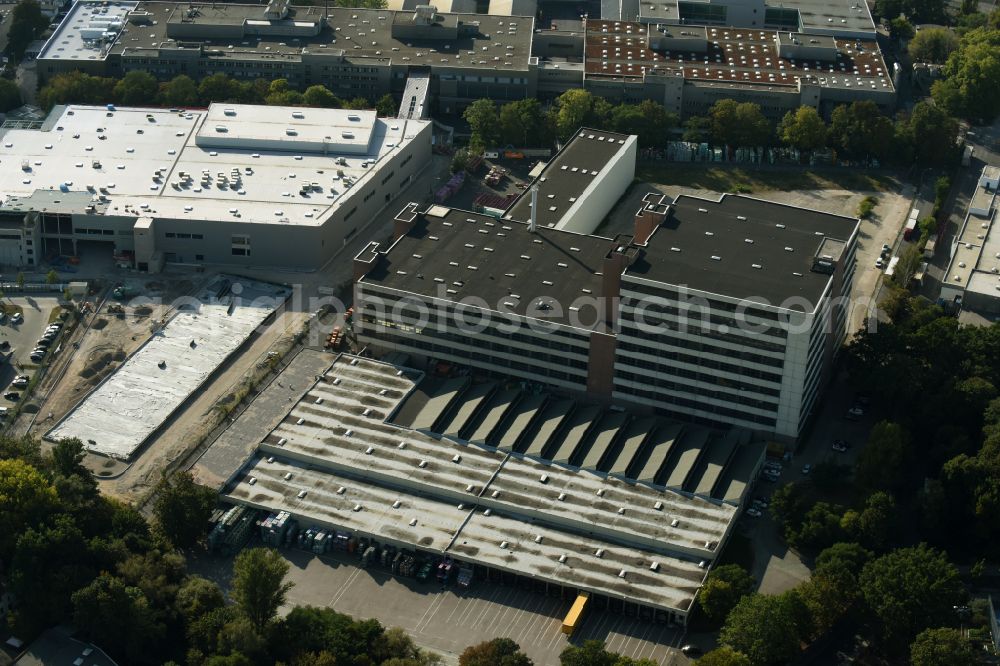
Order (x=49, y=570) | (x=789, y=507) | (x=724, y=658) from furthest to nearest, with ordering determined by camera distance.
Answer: (x=789, y=507) < (x=49, y=570) < (x=724, y=658)

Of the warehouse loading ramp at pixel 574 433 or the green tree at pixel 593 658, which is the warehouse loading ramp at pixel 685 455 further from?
the green tree at pixel 593 658

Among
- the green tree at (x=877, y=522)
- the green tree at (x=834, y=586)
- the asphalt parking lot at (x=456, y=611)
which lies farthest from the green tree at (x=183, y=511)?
the green tree at (x=877, y=522)

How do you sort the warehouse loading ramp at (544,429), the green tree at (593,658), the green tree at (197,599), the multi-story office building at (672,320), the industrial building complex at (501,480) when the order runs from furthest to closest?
the warehouse loading ramp at (544,429) < the multi-story office building at (672,320) < the industrial building complex at (501,480) < the green tree at (197,599) < the green tree at (593,658)

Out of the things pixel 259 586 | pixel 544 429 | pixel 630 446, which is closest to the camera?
pixel 259 586

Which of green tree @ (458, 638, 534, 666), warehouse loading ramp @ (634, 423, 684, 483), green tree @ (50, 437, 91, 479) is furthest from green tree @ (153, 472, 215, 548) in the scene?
warehouse loading ramp @ (634, 423, 684, 483)

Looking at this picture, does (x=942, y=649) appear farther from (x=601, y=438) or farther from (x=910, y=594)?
(x=601, y=438)

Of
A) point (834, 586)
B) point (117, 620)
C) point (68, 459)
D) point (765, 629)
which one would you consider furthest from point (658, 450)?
point (68, 459)

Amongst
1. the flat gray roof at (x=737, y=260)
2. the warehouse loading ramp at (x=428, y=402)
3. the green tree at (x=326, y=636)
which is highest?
the flat gray roof at (x=737, y=260)
